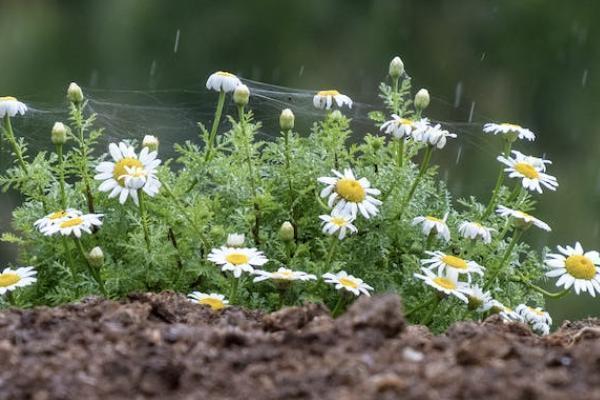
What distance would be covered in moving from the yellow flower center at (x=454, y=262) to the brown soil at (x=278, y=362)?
31.6 inches

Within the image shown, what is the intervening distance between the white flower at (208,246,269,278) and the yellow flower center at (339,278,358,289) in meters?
0.18

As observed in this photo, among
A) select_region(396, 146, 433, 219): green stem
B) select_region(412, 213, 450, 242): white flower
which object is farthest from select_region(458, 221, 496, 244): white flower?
select_region(396, 146, 433, 219): green stem

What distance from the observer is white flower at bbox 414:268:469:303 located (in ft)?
7.77

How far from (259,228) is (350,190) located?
29 cm

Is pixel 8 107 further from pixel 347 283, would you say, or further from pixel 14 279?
pixel 347 283

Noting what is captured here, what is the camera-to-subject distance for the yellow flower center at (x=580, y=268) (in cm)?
262

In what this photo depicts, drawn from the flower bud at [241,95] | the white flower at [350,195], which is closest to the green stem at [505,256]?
the white flower at [350,195]

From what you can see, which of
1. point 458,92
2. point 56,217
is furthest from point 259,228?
point 458,92

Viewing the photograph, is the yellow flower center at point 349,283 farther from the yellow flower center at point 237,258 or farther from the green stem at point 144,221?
the green stem at point 144,221

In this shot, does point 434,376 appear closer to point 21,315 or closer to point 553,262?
point 21,315

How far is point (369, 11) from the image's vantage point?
7152 mm

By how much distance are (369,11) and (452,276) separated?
16.2 ft

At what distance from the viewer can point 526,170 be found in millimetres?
2678

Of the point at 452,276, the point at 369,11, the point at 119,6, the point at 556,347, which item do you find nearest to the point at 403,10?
the point at 369,11
